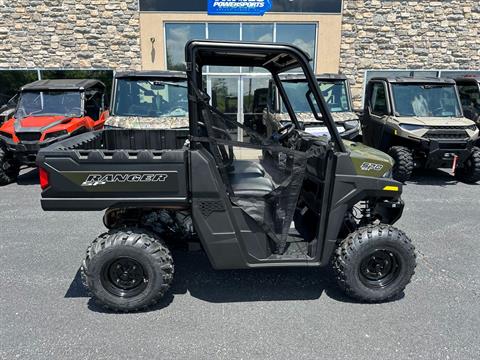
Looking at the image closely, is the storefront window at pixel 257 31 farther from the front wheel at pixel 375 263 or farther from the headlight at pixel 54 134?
the front wheel at pixel 375 263

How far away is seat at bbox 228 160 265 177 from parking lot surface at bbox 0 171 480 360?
3.35 ft

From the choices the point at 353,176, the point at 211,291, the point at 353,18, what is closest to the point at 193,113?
the point at 353,176

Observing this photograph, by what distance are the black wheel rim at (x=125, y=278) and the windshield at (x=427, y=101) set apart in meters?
6.71

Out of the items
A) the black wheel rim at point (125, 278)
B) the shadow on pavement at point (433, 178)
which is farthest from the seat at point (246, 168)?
the shadow on pavement at point (433, 178)

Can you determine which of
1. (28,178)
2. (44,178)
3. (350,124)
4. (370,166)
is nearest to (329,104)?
(350,124)

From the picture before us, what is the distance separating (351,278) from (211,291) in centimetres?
127

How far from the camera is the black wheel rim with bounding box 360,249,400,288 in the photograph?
3.00 meters

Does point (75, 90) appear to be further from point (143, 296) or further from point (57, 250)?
point (143, 296)

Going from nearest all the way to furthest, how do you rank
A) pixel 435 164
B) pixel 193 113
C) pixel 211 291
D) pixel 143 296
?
1. pixel 193 113
2. pixel 143 296
3. pixel 211 291
4. pixel 435 164

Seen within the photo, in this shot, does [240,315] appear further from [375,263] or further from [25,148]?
[25,148]

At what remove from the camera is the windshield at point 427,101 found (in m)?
7.59

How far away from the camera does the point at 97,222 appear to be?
498 centimetres

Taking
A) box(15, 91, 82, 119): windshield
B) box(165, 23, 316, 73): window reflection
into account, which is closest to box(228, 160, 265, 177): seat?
box(15, 91, 82, 119): windshield

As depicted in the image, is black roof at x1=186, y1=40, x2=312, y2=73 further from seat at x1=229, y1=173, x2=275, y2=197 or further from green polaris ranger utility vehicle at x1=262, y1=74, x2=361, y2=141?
green polaris ranger utility vehicle at x1=262, y1=74, x2=361, y2=141
